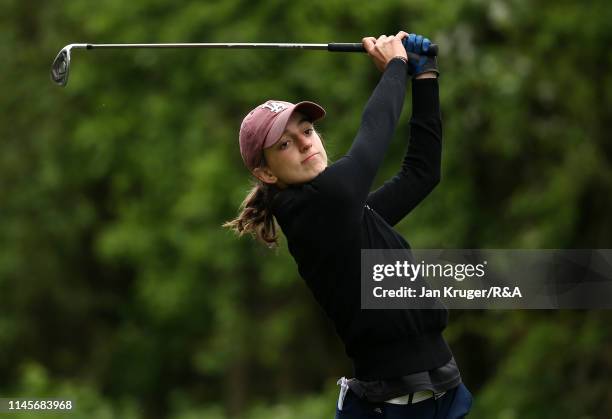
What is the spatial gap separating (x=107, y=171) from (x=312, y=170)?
52.0 feet

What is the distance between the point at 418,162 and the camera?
417cm

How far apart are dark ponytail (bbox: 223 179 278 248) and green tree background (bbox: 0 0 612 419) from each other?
24.5 ft

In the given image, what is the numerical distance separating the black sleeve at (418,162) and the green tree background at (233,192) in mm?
7461

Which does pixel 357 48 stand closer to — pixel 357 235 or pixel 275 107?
pixel 275 107

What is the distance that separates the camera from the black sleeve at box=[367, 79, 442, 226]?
13.5ft

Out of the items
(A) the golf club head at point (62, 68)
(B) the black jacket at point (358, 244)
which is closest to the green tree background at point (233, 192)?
(A) the golf club head at point (62, 68)

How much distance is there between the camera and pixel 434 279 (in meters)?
4.53

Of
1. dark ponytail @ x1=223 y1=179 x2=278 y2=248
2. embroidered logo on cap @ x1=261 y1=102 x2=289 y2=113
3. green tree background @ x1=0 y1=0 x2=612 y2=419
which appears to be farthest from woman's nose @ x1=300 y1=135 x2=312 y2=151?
green tree background @ x1=0 y1=0 x2=612 y2=419

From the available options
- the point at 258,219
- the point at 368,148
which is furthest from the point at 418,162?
the point at 258,219

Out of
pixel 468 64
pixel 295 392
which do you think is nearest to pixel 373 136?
pixel 468 64

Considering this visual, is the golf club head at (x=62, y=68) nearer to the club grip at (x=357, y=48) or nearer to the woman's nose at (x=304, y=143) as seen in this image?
the club grip at (x=357, y=48)

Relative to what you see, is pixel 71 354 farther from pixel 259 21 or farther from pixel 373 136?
A: pixel 373 136

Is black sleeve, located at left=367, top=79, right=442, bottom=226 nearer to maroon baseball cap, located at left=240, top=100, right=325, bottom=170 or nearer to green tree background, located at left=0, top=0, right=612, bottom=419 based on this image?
maroon baseball cap, located at left=240, top=100, right=325, bottom=170

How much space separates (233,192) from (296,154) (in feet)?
43.6
